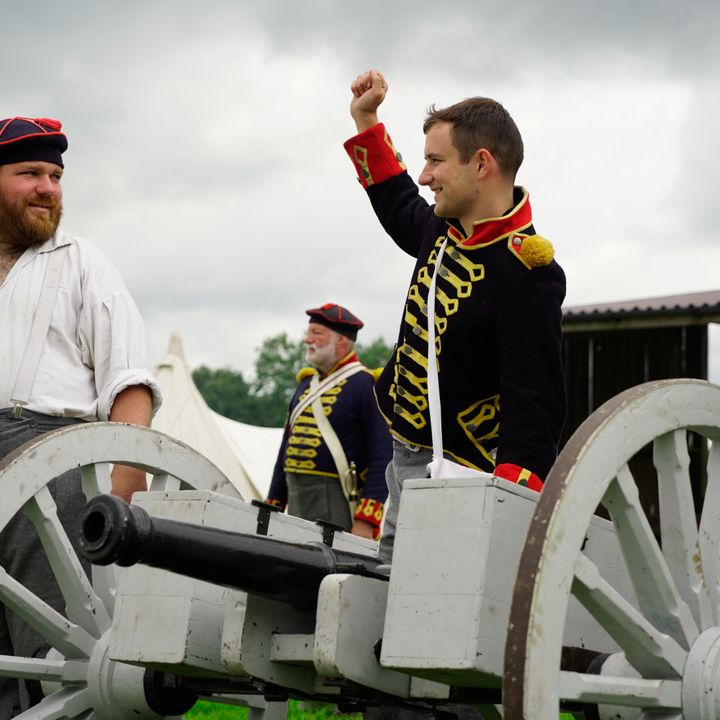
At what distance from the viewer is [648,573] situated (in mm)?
3029

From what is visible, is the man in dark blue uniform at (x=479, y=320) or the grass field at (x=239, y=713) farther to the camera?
the grass field at (x=239, y=713)

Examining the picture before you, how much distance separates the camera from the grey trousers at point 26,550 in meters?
4.07

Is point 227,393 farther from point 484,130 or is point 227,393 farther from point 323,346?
point 484,130

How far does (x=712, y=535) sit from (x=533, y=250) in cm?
80

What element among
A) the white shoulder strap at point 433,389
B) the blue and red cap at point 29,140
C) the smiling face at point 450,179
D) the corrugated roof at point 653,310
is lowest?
the white shoulder strap at point 433,389

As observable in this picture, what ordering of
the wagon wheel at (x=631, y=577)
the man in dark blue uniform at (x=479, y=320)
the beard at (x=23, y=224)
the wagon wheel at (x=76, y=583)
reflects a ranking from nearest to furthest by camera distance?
the wagon wheel at (x=631, y=577)
the man in dark blue uniform at (x=479, y=320)
the wagon wheel at (x=76, y=583)
the beard at (x=23, y=224)

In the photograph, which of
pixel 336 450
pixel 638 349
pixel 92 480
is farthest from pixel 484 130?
pixel 638 349

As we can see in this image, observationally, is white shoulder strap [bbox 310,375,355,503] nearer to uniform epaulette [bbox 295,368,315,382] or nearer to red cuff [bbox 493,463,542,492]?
uniform epaulette [bbox 295,368,315,382]

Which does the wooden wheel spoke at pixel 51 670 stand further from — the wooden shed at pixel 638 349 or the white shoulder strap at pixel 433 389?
the wooden shed at pixel 638 349

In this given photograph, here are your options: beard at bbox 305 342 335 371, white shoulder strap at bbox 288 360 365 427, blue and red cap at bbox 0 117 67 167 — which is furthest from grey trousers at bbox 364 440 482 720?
beard at bbox 305 342 335 371

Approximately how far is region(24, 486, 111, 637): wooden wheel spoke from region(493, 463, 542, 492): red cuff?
1225 millimetres

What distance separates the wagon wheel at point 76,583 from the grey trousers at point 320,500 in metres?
4.20

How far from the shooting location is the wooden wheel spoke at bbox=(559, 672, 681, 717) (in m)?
2.71

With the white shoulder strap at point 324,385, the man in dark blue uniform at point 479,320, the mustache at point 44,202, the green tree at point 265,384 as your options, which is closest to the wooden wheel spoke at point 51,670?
the man in dark blue uniform at point 479,320
